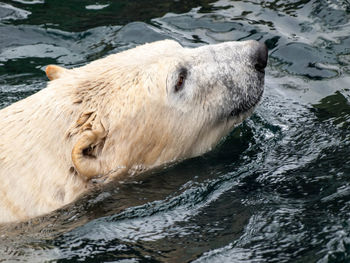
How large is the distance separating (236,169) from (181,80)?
1137 millimetres

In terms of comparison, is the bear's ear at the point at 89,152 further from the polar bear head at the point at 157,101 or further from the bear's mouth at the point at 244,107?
the bear's mouth at the point at 244,107

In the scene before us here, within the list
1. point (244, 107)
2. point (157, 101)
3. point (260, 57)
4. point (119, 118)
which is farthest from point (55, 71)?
point (260, 57)

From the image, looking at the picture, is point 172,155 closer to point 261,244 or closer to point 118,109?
point 118,109

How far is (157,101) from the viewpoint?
583 centimetres

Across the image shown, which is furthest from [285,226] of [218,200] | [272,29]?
[272,29]

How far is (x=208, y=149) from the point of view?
21.4ft

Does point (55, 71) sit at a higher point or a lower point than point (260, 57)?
lower

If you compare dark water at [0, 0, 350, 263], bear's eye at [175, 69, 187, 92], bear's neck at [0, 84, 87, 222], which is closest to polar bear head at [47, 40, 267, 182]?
bear's eye at [175, 69, 187, 92]

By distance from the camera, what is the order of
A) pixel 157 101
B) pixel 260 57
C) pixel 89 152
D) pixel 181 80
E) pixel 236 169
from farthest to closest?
1. pixel 236 169
2. pixel 260 57
3. pixel 181 80
4. pixel 157 101
5. pixel 89 152

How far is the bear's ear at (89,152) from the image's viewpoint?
215 inches

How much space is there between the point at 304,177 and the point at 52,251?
8.08 ft

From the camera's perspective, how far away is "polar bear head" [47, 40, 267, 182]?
5734mm

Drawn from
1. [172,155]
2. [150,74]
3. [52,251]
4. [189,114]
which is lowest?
[52,251]

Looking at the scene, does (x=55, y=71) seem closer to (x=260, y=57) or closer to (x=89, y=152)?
(x=89, y=152)
